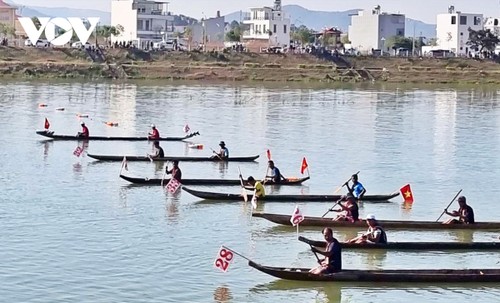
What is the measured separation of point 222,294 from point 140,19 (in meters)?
144

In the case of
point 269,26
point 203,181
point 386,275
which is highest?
point 269,26

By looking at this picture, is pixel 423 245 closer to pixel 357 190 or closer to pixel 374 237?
pixel 374 237

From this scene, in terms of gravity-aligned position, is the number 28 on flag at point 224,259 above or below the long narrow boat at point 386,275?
above

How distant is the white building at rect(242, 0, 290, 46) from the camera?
161000 mm

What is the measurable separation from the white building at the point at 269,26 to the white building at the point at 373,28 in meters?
12.7

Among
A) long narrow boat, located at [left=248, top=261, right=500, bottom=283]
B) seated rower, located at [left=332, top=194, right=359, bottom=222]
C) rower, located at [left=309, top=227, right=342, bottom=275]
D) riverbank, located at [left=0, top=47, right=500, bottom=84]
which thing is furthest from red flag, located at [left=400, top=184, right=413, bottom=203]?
riverbank, located at [left=0, top=47, right=500, bottom=84]

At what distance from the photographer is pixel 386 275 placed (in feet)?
78.3

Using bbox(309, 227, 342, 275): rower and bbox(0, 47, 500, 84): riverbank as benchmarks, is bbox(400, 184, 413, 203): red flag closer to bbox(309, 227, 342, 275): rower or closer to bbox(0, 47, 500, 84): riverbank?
bbox(309, 227, 342, 275): rower

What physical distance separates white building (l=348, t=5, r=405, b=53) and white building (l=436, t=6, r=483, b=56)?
841 cm

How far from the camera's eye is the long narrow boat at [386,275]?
23.9m

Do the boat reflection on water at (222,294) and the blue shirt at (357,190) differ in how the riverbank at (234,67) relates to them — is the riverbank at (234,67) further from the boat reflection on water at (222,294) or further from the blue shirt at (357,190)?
the boat reflection on water at (222,294)

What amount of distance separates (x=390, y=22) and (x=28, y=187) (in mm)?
139993

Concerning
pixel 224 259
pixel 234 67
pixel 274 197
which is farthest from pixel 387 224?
pixel 234 67

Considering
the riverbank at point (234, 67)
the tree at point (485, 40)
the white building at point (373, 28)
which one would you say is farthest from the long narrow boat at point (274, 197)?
the white building at point (373, 28)
